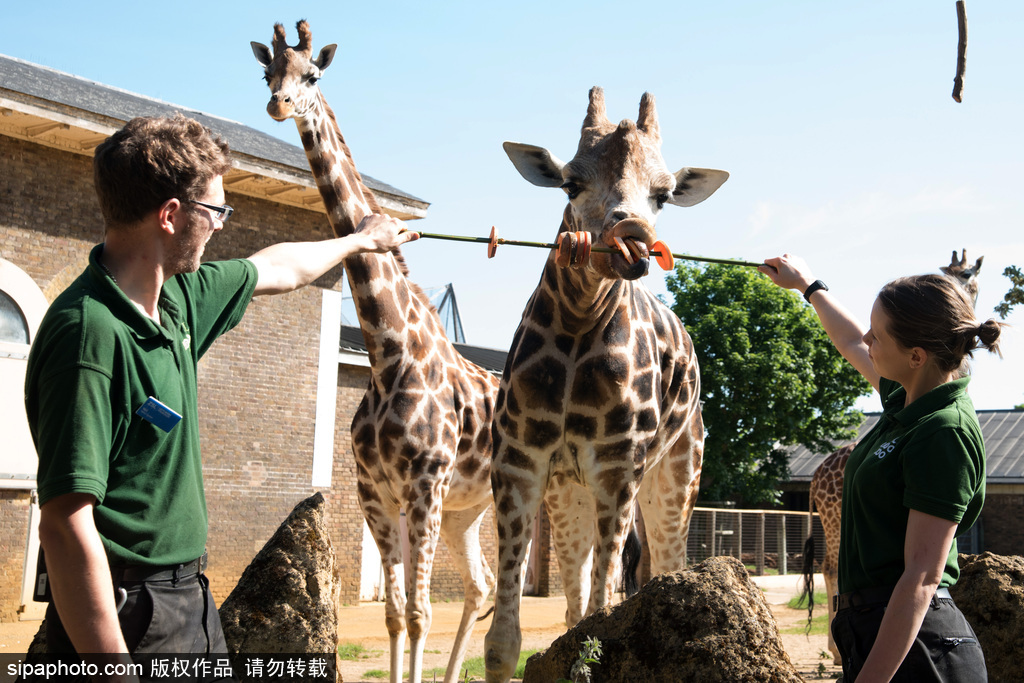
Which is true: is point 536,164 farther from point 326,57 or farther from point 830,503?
point 830,503

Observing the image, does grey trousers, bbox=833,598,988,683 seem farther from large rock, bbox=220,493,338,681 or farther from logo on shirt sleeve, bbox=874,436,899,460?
large rock, bbox=220,493,338,681

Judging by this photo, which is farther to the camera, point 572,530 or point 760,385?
point 760,385

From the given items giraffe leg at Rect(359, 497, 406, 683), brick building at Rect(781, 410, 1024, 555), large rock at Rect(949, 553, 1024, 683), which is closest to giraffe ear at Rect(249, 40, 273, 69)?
giraffe leg at Rect(359, 497, 406, 683)

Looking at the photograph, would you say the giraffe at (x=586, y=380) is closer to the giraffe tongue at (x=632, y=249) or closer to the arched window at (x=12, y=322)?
the giraffe tongue at (x=632, y=249)

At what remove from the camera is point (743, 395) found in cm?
2897

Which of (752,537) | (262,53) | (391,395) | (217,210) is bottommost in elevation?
(752,537)

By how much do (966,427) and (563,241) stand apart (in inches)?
68.9

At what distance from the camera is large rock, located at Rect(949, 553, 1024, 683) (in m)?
5.08

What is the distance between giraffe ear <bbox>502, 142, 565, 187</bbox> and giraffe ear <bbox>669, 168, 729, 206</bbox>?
68 cm

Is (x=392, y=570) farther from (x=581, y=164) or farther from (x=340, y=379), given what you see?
(x=340, y=379)

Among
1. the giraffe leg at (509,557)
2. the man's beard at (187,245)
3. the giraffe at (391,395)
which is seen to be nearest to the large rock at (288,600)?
the giraffe at (391,395)

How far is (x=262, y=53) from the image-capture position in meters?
6.85

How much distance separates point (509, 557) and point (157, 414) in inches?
92.5

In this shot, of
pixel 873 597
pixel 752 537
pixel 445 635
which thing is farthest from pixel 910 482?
pixel 752 537
